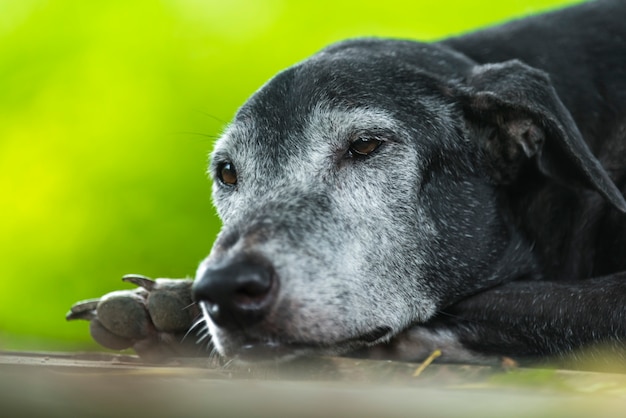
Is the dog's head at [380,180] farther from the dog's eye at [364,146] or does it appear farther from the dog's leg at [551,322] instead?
the dog's leg at [551,322]

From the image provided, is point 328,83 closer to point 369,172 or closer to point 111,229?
point 369,172

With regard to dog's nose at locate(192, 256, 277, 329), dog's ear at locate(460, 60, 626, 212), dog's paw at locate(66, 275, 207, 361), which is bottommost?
dog's paw at locate(66, 275, 207, 361)

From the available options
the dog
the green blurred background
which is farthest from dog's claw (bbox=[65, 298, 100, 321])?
the green blurred background

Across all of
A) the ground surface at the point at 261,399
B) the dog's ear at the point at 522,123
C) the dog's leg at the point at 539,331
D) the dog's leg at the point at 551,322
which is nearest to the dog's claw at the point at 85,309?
the dog's leg at the point at 539,331

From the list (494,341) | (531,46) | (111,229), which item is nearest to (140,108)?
(111,229)

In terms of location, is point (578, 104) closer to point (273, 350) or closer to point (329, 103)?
point (329, 103)

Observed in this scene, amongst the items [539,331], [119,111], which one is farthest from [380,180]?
[119,111]

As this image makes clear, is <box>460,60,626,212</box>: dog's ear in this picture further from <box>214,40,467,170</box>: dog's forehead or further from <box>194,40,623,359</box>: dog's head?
<box>214,40,467,170</box>: dog's forehead
